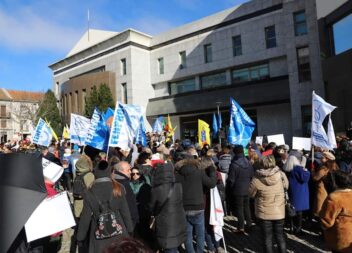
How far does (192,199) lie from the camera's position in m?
5.73

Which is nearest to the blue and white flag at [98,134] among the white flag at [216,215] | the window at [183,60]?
the white flag at [216,215]

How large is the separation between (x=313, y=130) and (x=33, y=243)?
5.98 m

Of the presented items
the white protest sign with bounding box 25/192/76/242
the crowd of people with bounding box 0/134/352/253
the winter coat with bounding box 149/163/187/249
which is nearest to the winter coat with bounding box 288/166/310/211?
the crowd of people with bounding box 0/134/352/253

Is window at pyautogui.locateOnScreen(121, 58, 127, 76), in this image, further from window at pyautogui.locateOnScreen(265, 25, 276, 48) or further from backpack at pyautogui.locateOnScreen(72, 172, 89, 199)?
backpack at pyautogui.locateOnScreen(72, 172, 89, 199)

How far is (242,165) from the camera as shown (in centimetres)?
767

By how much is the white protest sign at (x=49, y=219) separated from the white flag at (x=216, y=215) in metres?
2.89

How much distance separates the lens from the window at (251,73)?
106 ft

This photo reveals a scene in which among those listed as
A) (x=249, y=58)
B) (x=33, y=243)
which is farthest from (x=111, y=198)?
(x=249, y=58)

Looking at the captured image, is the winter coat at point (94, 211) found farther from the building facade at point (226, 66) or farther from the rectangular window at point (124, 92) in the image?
the rectangular window at point (124, 92)

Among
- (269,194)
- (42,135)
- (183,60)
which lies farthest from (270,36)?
(269,194)

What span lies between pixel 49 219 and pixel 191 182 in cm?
245

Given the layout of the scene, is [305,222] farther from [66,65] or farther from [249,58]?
[66,65]

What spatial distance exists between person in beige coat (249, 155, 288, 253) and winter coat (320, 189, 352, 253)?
1205 mm

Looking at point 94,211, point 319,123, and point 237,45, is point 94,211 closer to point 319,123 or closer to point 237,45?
point 319,123
